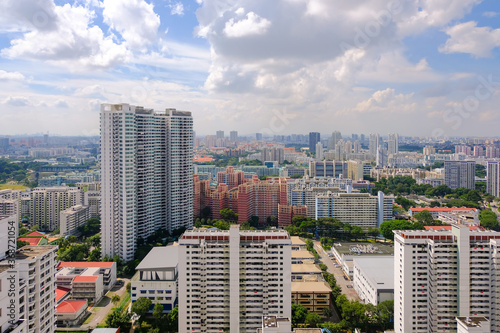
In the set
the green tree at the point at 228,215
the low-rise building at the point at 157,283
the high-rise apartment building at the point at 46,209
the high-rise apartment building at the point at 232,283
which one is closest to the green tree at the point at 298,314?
the high-rise apartment building at the point at 232,283

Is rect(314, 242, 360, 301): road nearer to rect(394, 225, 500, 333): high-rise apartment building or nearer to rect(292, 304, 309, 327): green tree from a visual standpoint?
rect(292, 304, 309, 327): green tree

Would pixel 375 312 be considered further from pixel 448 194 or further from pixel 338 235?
pixel 448 194

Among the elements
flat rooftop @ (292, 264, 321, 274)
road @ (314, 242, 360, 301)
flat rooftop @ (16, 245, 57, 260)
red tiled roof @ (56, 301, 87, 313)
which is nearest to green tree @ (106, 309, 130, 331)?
red tiled roof @ (56, 301, 87, 313)

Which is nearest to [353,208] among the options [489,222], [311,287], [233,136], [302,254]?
[302,254]

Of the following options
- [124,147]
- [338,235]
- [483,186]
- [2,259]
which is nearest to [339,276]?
[338,235]

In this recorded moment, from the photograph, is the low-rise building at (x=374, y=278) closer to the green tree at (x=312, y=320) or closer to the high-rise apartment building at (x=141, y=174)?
the green tree at (x=312, y=320)

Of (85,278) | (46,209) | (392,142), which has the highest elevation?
(392,142)

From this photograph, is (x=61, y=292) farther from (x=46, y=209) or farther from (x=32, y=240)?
(x=46, y=209)
